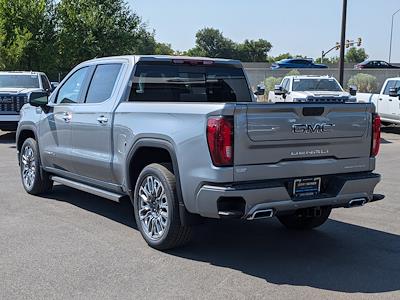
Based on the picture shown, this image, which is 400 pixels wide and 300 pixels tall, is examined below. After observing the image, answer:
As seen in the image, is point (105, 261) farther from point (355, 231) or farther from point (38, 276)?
point (355, 231)

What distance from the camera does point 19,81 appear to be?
17.0 metres

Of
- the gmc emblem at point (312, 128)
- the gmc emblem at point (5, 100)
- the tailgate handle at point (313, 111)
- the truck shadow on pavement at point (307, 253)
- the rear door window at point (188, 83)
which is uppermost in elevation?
the rear door window at point (188, 83)

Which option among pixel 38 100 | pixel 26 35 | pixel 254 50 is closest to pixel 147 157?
pixel 38 100

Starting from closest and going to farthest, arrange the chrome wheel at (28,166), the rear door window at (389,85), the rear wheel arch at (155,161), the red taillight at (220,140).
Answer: the red taillight at (220,140), the rear wheel arch at (155,161), the chrome wheel at (28,166), the rear door window at (389,85)

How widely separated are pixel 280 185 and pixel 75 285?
194 centimetres

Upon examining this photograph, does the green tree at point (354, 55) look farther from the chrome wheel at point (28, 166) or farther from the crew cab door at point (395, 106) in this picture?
the chrome wheel at point (28, 166)

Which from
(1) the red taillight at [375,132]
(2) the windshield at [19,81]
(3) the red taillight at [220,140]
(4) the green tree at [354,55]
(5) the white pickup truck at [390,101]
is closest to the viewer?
(3) the red taillight at [220,140]

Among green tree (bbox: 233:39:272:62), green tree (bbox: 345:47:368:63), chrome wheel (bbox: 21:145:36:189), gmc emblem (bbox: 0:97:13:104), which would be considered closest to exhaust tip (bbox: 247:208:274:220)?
chrome wheel (bbox: 21:145:36:189)

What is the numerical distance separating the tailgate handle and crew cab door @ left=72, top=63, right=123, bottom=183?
7.22 ft

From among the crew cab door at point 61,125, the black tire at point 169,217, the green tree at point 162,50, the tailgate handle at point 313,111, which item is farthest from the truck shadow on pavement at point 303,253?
the green tree at point 162,50

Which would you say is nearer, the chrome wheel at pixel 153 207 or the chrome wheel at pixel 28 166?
the chrome wheel at pixel 153 207

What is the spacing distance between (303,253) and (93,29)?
96.0 feet

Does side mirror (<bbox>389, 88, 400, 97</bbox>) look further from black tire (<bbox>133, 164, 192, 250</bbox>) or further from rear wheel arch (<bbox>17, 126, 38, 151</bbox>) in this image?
black tire (<bbox>133, 164, 192, 250</bbox>)

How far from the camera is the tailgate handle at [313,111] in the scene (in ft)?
17.1
